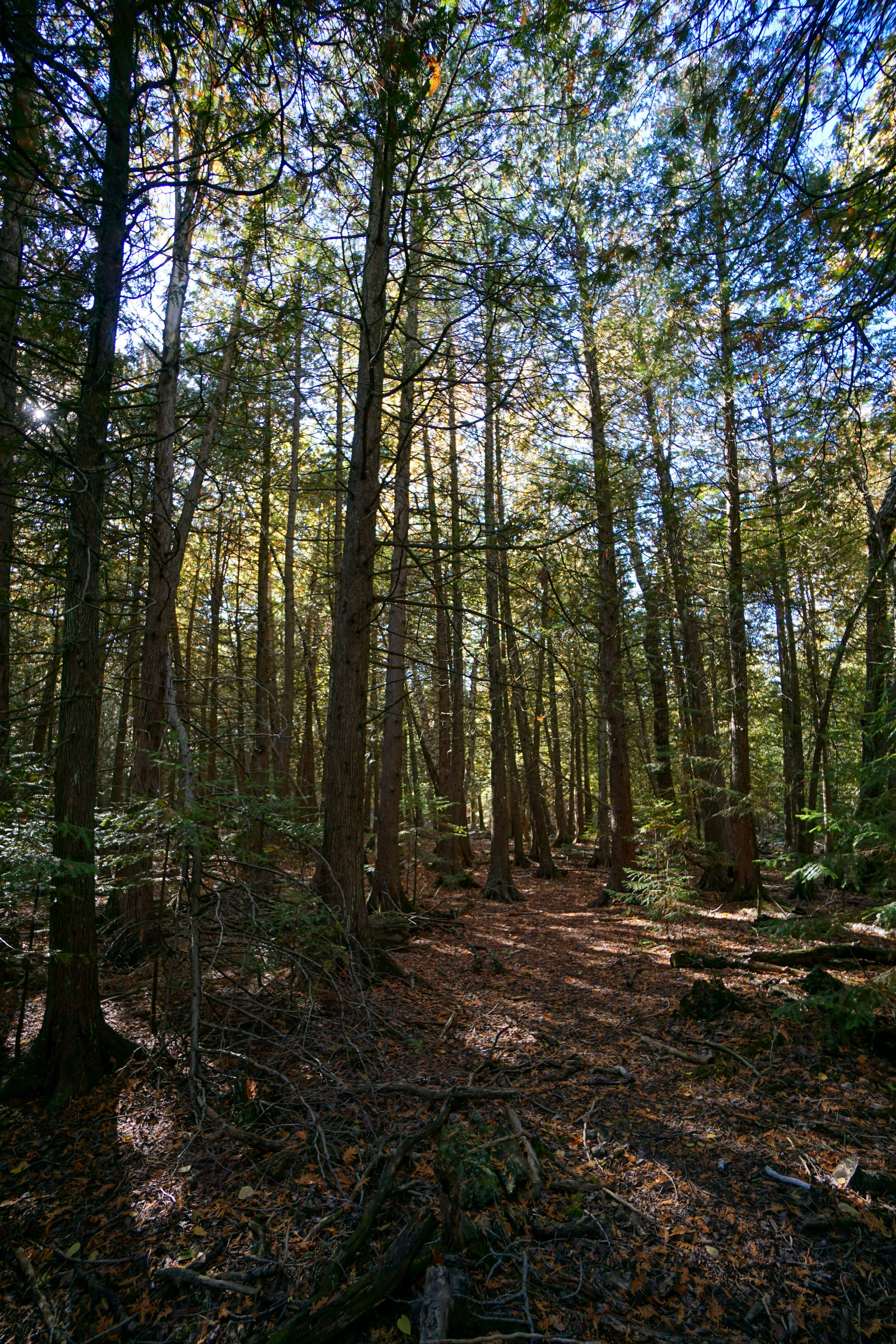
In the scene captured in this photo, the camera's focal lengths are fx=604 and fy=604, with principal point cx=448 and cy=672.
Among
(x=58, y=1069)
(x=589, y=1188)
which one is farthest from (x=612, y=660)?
(x=58, y=1069)

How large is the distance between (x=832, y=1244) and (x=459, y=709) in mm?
10473

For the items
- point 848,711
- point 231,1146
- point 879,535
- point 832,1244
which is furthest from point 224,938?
point 848,711

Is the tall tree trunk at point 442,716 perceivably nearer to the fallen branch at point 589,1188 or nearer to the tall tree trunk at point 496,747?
the tall tree trunk at point 496,747

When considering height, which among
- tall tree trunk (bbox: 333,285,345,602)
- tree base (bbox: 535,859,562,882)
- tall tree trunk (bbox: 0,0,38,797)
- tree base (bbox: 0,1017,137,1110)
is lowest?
tree base (bbox: 535,859,562,882)

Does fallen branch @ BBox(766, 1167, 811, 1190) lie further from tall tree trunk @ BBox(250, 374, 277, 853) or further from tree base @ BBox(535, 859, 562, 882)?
tree base @ BBox(535, 859, 562, 882)

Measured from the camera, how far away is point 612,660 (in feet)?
37.4

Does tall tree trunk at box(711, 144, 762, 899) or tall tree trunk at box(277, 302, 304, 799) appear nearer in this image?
tall tree trunk at box(711, 144, 762, 899)

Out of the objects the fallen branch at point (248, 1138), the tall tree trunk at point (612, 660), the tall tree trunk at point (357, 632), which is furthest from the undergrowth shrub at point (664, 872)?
the fallen branch at point (248, 1138)

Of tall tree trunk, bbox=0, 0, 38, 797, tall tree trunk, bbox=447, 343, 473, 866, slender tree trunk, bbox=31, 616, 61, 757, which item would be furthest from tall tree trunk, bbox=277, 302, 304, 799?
tall tree trunk, bbox=0, 0, 38, 797

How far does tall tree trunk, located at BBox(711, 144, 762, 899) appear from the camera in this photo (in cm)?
986

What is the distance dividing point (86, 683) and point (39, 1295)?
10.6 ft

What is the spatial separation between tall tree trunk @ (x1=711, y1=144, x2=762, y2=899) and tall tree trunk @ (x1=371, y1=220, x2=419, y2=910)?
4962 mm

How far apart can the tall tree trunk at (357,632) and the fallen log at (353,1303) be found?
3.00 meters

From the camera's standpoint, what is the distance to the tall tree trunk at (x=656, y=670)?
12.5 m
